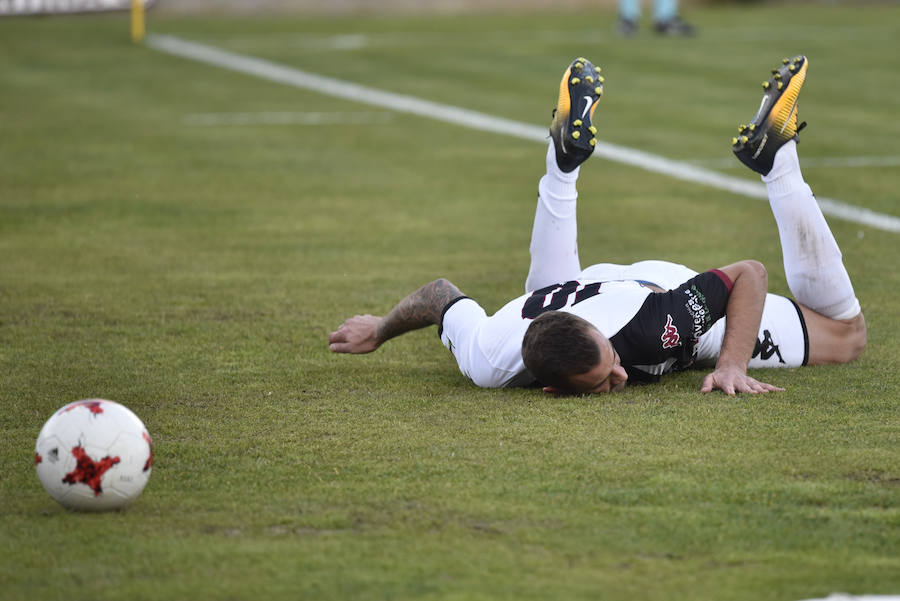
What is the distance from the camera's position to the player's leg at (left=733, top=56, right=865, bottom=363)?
6738mm

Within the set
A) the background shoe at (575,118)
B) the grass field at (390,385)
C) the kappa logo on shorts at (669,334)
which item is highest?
the background shoe at (575,118)

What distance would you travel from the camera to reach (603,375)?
6.03 meters

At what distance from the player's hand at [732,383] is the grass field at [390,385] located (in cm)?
12

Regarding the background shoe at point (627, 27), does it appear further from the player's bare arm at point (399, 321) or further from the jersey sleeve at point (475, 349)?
the jersey sleeve at point (475, 349)

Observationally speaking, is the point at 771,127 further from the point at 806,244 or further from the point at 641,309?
the point at 641,309

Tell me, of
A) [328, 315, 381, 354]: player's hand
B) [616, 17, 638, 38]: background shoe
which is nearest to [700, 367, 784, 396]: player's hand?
[328, 315, 381, 354]: player's hand

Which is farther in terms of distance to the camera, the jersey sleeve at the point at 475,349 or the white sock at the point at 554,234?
the white sock at the point at 554,234

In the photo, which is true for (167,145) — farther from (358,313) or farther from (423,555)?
(423,555)

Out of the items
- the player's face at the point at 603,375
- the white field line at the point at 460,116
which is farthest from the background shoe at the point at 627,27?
the player's face at the point at 603,375

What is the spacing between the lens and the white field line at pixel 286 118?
53.2ft

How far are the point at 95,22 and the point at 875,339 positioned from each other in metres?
23.7

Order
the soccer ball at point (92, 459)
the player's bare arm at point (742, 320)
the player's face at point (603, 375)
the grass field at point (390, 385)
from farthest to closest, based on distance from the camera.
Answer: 1. the player's bare arm at point (742, 320)
2. the player's face at point (603, 375)
3. the soccer ball at point (92, 459)
4. the grass field at point (390, 385)

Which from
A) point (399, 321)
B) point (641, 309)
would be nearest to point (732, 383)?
point (641, 309)

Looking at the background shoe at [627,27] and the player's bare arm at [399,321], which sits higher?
the background shoe at [627,27]
